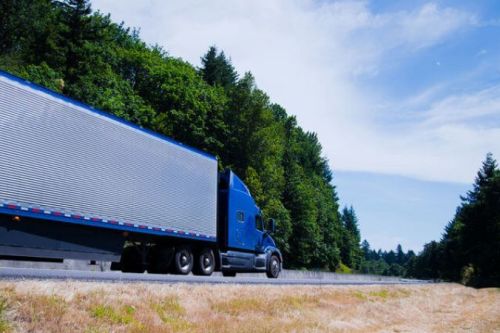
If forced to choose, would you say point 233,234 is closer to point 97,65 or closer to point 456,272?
point 97,65

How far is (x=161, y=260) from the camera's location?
62.4 feet

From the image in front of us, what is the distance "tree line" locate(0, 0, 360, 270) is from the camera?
46875 millimetres

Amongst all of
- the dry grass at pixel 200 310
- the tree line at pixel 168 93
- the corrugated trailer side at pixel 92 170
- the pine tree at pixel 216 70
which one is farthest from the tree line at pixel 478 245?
the corrugated trailer side at pixel 92 170

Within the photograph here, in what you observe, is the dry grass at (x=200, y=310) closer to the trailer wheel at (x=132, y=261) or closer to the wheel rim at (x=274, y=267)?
the wheel rim at (x=274, y=267)

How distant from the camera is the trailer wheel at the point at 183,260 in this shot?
19219 millimetres

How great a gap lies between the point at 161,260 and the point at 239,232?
4.97m

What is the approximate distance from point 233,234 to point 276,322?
1034 cm

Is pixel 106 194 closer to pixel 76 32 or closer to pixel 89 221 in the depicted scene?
pixel 89 221

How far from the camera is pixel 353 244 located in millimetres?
114750

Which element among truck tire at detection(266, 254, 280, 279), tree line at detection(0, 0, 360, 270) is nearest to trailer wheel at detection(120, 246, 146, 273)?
truck tire at detection(266, 254, 280, 279)

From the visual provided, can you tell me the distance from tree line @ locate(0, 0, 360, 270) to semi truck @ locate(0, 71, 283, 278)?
23.6 metres

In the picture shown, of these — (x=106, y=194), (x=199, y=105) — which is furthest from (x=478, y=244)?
(x=106, y=194)

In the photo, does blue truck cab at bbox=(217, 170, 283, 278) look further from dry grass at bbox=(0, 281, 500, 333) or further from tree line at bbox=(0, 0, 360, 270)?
tree line at bbox=(0, 0, 360, 270)

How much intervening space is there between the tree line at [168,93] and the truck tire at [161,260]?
958 inches
